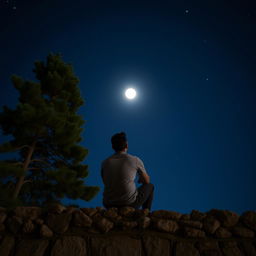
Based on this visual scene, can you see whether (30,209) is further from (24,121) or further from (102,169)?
(24,121)

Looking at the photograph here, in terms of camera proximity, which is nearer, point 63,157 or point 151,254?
point 151,254

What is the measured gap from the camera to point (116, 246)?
1.70m

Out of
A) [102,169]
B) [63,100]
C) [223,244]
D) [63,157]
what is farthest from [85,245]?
[63,100]

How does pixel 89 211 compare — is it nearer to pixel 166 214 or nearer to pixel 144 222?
pixel 144 222

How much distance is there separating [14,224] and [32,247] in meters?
0.28

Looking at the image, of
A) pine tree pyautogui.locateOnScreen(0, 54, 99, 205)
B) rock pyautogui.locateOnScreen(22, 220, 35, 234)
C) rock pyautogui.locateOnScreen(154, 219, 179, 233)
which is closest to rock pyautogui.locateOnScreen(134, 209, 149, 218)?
rock pyautogui.locateOnScreen(154, 219, 179, 233)

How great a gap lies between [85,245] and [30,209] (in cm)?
67

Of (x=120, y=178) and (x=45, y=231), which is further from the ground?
(x=120, y=178)

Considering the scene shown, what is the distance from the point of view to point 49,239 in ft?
5.56

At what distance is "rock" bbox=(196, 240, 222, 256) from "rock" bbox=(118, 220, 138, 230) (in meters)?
0.65

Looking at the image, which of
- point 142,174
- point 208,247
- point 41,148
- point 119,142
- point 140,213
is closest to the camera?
point 208,247

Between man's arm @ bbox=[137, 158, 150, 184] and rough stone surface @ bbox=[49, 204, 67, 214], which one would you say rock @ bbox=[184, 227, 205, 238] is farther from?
rough stone surface @ bbox=[49, 204, 67, 214]

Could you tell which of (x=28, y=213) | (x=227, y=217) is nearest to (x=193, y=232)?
(x=227, y=217)

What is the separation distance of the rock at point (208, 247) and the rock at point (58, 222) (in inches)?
50.6
